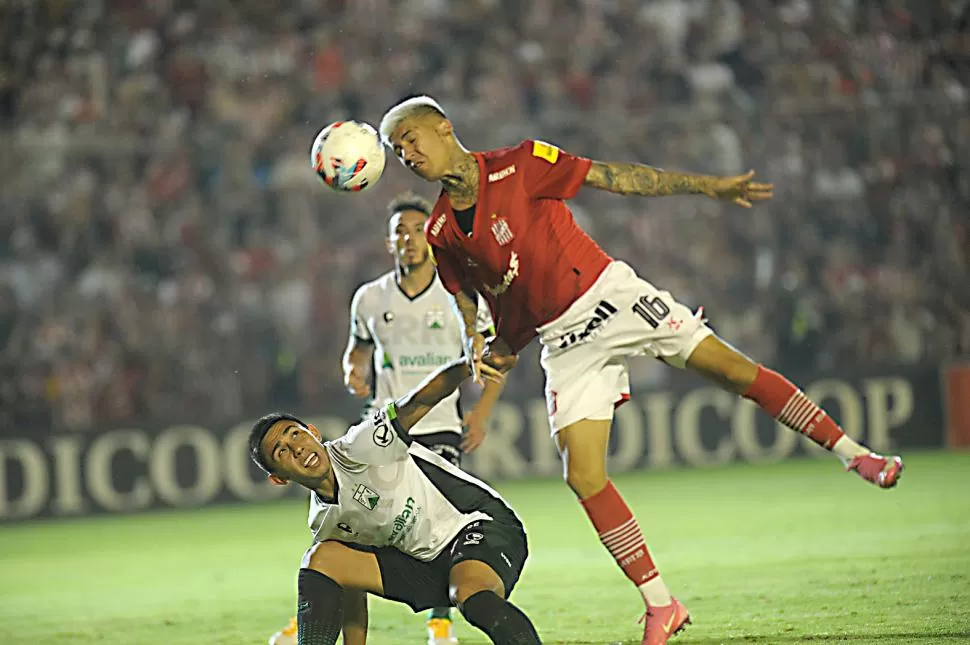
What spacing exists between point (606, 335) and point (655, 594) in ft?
3.39

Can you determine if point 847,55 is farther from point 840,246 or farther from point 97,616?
point 97,616

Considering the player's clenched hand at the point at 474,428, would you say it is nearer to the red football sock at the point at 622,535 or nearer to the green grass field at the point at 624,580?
the green grass field at the point at 624,580

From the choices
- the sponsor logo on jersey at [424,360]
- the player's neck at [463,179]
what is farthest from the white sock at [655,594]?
the sponsor logo on jersey at [424,360]

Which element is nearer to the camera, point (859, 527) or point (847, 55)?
point (859, 527)

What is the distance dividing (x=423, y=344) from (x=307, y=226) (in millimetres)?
6346

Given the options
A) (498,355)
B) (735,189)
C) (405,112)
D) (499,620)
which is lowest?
(499,620)

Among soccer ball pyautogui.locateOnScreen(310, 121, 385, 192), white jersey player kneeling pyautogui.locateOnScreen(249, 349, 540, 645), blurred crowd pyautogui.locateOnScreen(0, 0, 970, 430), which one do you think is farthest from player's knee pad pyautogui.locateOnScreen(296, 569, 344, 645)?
blurred crowd pyautogui.locateOnScreen(0, 0, 970, 430)

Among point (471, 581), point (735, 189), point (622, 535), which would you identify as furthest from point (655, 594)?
point (735, 189)

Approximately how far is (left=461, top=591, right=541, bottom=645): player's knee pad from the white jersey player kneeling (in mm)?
166

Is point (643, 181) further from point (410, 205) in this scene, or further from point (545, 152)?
point (410, 205)

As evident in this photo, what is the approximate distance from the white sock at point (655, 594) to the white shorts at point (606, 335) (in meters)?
0.67

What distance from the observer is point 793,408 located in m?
5.37

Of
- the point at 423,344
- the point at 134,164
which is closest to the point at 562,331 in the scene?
the point at 423,344

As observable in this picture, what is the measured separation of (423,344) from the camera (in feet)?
22.5
